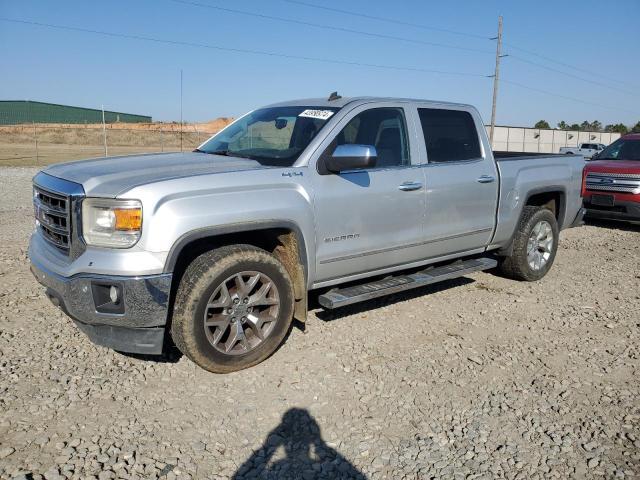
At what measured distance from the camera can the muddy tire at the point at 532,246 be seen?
235 inches

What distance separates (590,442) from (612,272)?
443 cm

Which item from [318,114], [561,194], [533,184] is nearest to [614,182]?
[561,194]

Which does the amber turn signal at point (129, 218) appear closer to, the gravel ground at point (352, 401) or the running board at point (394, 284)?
the gravel ground at point (352, 401)

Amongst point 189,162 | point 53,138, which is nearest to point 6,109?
point 53,138

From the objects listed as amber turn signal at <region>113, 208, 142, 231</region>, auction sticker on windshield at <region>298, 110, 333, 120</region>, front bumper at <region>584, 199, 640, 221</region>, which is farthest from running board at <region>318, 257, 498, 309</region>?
front bumper at <region>584, 199, 640, 221</region>

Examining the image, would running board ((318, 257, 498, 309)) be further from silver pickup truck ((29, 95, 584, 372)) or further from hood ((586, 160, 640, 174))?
hood ((586, 160, 640, 174))

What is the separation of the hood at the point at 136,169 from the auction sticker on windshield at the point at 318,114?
28.5 inches

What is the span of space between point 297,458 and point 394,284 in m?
2.09

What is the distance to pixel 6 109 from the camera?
176 ft

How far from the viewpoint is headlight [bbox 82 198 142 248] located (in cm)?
323

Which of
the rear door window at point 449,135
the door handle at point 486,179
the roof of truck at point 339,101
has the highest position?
the roof of truck at point 339,101

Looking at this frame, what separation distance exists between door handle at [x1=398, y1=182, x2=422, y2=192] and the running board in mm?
833

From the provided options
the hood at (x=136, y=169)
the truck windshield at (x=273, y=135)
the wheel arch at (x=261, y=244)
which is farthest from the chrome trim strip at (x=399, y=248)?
the hood at (x=136, y=169)

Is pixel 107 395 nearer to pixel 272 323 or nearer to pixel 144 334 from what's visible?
pixel 144 334
